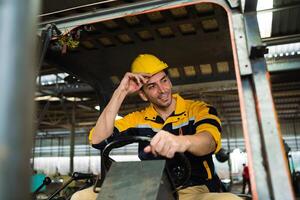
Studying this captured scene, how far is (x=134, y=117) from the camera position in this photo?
2.66 meters

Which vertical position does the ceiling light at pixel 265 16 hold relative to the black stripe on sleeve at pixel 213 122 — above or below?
above

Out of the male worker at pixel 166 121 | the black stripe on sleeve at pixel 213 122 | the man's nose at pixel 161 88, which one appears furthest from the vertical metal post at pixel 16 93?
the man's nose at pixel 161 88

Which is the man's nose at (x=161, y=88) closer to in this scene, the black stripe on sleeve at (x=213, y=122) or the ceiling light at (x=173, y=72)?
the black stripe on sleeve at (x=213, y=122)

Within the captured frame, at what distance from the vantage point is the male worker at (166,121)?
2125mm

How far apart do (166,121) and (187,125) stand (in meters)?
0.16

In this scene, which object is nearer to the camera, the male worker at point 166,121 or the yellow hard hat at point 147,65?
the male worker at point 166,121

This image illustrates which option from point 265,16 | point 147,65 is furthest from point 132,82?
point 265,16

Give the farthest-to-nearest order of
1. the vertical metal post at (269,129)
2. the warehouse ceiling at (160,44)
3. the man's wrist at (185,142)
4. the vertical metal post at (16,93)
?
the warehouse ceiling at (160,44) < the man's wrist at (185,142) < the vertical metal post at (269,129) < the vertical metal post at (16,93)

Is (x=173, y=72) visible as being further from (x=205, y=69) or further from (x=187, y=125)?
(x=187, y=125)

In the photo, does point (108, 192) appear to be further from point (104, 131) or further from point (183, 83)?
point (183, 83)

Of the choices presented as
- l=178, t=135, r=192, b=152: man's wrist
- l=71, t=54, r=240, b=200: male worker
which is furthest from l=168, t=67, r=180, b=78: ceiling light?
l=178, t=135, r=192, b=152: man's wrist

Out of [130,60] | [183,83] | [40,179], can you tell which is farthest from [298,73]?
[40,179]

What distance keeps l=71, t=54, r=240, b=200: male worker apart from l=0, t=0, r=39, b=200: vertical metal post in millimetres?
1356

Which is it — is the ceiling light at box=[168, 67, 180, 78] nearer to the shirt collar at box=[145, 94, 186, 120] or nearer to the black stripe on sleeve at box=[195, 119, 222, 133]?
the shirt collar at box=[145, 94, 186, 120]
